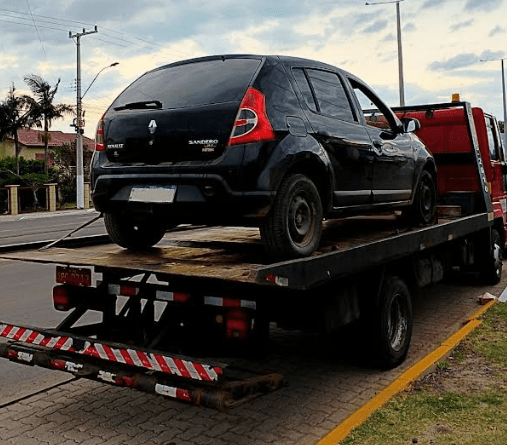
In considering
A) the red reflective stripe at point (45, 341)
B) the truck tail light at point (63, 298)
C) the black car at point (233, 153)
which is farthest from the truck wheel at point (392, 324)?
the red reflective stripe at point (45, 341)

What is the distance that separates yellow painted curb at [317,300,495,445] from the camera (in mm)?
4187

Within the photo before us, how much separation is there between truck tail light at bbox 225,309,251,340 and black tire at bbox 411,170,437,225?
305cm

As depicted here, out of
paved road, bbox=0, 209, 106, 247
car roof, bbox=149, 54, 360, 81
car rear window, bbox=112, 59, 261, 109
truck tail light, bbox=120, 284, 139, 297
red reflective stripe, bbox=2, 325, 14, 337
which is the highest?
car roof, bbox=149, 54, 360, 81

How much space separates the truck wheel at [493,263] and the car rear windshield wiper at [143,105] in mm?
5649

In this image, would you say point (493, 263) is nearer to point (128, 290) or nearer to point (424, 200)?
point (424, 200)

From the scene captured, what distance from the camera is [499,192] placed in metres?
9.54

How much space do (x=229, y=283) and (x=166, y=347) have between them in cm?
62

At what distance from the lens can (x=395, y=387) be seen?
5008 mm

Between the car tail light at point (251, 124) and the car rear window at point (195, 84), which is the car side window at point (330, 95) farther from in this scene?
the car tail light at point (251, 124)

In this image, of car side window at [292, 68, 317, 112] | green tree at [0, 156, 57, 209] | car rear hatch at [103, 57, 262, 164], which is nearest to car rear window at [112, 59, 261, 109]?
car rear hatch at [103, 57, 262, 164]

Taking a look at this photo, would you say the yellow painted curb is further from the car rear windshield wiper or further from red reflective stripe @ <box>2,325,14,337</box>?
the car rear windshield wiper

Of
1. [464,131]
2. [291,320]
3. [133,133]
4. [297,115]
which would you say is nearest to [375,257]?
[291,320]

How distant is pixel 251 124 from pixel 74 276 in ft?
5.80

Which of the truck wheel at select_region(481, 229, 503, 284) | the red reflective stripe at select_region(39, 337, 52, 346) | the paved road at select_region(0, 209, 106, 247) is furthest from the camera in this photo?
the paved road at select_region(0, 209, 106, 247)
